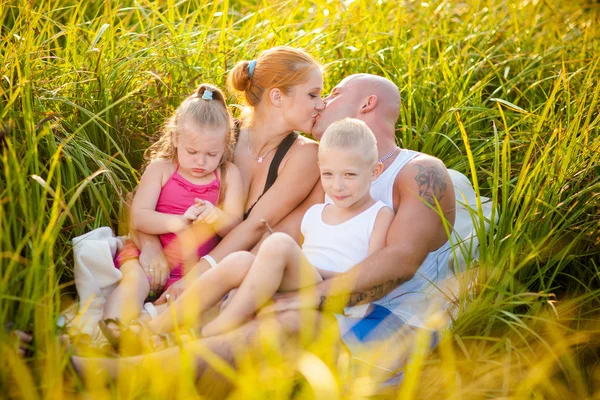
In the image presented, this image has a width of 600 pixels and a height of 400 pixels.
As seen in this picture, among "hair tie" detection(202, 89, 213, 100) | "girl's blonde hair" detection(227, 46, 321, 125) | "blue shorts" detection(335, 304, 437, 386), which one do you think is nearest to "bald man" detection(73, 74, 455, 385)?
"blue shorts" detection(335, 304, 437, 386)

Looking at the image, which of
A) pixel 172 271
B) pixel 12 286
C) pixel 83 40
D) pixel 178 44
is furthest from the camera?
pixel 178 44

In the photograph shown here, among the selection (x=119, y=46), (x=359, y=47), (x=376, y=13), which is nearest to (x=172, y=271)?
(x=119, y=46)

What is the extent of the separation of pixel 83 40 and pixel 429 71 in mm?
2257

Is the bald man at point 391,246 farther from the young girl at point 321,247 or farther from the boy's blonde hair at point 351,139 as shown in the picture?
the boy's blonde hair at point 351,139

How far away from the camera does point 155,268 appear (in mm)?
3443

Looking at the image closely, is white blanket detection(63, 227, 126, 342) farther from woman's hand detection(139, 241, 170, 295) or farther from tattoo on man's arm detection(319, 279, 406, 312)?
tattoo on man's arm detection(319, 279, 406, 312)

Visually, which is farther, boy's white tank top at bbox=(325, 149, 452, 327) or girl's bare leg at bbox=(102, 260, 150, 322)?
boy's white tank top at bbox=(325, 149, 452, 327)

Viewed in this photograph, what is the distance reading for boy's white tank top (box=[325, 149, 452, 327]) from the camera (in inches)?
131

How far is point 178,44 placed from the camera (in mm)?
4730

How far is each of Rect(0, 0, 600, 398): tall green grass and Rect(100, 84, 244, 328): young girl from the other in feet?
0.82

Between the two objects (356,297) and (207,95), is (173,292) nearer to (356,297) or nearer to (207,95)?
(356,297)

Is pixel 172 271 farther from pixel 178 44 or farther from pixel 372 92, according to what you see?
pixel 178 44

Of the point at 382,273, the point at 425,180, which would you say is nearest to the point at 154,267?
the point at 382,273

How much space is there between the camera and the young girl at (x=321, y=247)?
2930 mm
